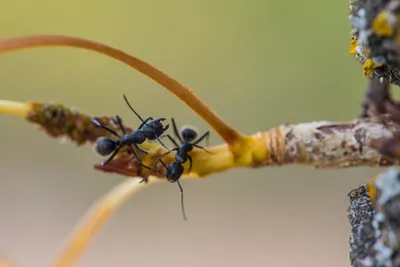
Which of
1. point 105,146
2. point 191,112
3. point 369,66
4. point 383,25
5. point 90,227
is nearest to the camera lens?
point 383,25

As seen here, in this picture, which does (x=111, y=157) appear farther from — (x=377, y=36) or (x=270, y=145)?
(x=377, y=36)

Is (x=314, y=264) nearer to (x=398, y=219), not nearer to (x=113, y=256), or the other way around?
(x=113, y=256)

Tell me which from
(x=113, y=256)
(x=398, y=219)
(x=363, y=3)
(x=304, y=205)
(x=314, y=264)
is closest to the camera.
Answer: (x=398, y=219)

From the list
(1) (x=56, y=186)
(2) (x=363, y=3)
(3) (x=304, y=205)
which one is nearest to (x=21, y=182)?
(1) (x=56, y=186)

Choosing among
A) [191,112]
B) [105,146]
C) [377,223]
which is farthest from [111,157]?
[191,112]

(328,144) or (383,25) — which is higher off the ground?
(383,25)

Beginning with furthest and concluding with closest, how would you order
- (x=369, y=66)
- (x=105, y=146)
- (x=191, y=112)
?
1. (x=191, y=112)
2. (x=105, y=146)
3. (x=369, y=66)

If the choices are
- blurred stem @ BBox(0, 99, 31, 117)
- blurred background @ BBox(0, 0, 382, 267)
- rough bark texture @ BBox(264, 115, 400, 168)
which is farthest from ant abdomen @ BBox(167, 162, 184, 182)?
blurred background @ BBox(0, 0, 382, 267)
